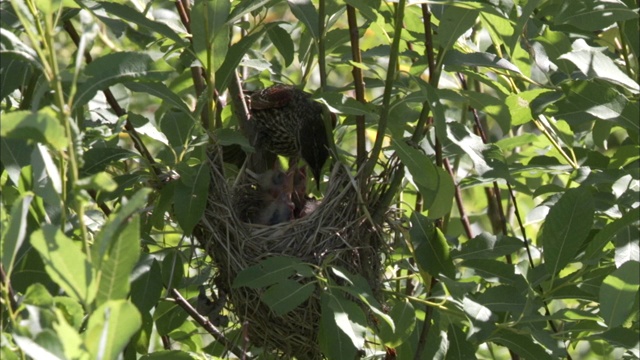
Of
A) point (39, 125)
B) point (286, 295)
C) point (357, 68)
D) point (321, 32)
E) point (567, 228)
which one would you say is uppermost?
point (39, 125)

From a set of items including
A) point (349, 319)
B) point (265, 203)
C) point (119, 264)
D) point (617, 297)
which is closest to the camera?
point (119, 264)

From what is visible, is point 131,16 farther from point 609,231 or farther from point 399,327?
point 609,231

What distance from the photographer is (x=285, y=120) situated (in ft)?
14.8

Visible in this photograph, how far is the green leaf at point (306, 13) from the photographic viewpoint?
3.05 metres

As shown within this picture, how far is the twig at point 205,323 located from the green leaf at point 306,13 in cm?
89

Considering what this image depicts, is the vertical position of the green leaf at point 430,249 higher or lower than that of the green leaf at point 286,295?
lower

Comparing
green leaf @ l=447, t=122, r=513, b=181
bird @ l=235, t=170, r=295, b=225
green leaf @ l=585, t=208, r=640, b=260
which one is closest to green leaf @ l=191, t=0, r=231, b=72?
green leaf @ l=447, t=122, r=513, b=181

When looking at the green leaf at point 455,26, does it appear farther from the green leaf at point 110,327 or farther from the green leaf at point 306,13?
the green leaf at point 110,327

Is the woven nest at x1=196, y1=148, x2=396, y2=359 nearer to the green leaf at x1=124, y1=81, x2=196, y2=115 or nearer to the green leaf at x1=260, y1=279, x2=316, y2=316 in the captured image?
the green leaf at x1=124, y1=81, x2=196, y2=115

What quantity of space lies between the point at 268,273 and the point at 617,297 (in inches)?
34.1

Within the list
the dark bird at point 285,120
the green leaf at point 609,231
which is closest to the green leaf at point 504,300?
the green leaf at point 609,231

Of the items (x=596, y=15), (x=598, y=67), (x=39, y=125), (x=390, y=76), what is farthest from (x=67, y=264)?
(x=596, y=15)

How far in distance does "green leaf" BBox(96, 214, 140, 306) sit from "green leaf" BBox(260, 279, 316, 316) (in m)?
0.87

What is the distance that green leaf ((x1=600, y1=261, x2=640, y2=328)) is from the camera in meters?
2.46
